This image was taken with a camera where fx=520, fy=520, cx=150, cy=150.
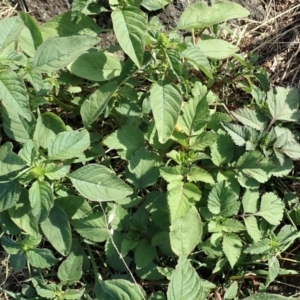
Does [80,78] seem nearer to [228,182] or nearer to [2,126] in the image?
[2,126]

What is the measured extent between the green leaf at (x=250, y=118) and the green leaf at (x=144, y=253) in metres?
0.65

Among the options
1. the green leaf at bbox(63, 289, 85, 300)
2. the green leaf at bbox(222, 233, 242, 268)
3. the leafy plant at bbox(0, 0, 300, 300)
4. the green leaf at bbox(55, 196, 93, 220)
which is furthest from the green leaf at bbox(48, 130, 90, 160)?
the green leaf at bbox(222, 233, 242, 268)

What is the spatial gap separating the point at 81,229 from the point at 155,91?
0.63 metres

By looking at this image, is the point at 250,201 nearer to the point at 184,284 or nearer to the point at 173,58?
the point at 184,284

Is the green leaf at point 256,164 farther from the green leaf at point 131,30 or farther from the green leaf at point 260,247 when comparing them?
the green leaf at point 131,30

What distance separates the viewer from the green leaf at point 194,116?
6.76ft

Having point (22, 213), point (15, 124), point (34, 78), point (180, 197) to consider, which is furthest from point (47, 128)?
point (180, 197)

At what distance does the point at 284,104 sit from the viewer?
222 centimetres

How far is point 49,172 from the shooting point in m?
1.94

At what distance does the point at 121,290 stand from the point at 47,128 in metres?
0.71

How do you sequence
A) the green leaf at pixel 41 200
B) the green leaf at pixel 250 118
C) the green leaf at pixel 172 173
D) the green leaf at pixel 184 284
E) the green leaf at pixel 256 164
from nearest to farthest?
the green leaf at pixel 184 284 < the green leaf at pixel 41 200 < the green leaf at pixel 172 173 < the green leaf at pixel 256 164 < the green leaf at pixel 250 118

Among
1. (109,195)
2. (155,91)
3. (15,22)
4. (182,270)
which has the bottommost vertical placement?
(182,270)

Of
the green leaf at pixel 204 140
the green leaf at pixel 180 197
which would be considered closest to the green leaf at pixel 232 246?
the green leaf at pixel 180 197

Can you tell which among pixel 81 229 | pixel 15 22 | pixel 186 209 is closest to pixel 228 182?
pixel 186 209
